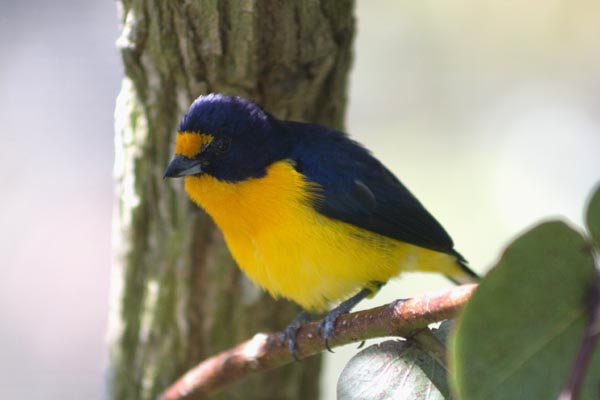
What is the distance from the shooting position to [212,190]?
2.93 metres

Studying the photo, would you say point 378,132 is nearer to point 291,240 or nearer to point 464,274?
point 464,274

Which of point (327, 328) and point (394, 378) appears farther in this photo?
point (327, 328)

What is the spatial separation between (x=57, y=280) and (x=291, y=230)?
344 centimetres

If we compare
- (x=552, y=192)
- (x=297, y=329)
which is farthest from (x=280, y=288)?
(x=552, y=192)

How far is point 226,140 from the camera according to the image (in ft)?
9.62

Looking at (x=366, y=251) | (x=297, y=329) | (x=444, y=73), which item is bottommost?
(x=297, y=329)

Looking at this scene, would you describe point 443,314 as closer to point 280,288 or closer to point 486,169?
point 280,288

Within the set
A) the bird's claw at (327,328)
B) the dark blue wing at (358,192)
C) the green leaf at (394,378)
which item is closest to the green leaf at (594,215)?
the green leaf at (394,378)

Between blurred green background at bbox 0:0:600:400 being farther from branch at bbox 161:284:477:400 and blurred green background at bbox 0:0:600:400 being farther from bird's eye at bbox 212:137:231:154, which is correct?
bird's eye at bbox 212:137:231:154

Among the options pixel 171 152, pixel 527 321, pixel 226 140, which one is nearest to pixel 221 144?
pixel 226 140

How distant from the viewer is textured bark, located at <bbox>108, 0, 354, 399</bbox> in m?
2.83

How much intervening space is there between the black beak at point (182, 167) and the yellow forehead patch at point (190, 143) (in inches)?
0.8

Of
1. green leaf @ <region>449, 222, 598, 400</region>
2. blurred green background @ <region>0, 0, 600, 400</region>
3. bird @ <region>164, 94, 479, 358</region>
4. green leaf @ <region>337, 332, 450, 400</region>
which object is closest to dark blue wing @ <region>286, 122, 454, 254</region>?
bird @ <region>164, 94, 479, 358</region>

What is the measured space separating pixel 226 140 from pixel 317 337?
2.38 feet
